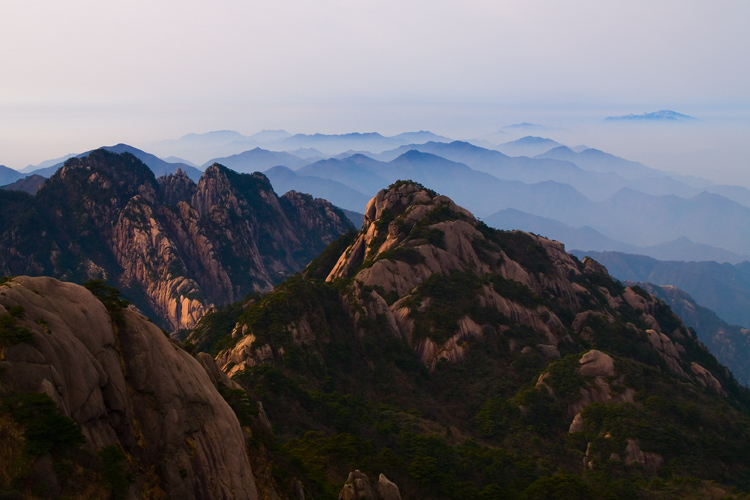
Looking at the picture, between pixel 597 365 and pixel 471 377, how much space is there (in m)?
15.4

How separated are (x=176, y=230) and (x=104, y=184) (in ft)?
87.8

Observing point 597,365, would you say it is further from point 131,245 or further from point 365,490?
point 131,245

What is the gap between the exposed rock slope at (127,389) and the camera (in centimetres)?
2439

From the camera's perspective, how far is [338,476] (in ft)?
153

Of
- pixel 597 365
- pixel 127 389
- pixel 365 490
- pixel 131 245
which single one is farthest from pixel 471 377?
pixel 131 245

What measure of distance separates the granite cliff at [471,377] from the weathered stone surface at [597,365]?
169mm

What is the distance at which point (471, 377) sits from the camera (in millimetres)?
77625

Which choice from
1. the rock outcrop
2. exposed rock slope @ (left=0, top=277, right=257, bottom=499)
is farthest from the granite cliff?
exposed rock slope @ (left=0, top=277, right=257, bottom=499)

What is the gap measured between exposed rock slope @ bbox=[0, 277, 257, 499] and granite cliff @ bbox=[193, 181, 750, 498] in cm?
824

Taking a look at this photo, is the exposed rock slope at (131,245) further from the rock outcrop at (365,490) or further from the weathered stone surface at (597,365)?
the rock outcrop at (365,490)

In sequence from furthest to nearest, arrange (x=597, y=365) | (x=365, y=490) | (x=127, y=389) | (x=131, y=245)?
(x=131, y=245) → (x=597, y=365) → (x=365, y=490) → (x=127, y=389)

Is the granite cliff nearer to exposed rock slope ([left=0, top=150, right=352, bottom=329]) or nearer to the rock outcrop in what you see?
the rock outcrop

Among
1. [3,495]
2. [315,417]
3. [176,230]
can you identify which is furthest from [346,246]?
[3,495]

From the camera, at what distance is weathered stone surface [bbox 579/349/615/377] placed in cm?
7225
